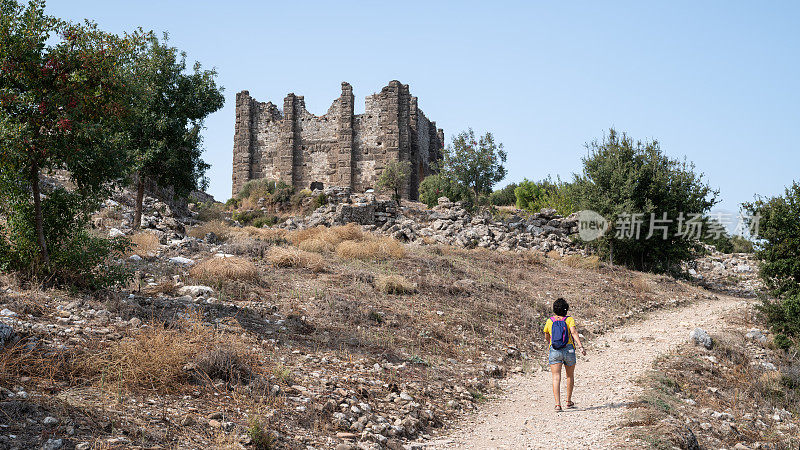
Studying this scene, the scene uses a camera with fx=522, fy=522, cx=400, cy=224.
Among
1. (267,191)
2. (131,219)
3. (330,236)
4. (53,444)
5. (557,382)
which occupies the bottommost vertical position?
(557,382)

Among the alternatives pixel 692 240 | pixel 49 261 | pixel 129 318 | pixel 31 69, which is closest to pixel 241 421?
pixel 129 318

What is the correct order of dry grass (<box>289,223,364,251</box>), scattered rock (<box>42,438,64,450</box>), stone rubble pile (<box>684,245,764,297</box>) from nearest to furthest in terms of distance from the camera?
scattered rock (<box>42,438,64,450</box>)
dry grass (<box>289,223,364,251</box>)
stone rubble pile (<box>684,245,764,297</box>)

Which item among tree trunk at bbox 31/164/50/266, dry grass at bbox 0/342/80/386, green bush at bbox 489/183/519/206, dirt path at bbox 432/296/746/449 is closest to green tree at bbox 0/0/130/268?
tree trunk at bbox 31/164/50/266

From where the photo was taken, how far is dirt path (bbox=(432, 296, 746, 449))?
6008mm

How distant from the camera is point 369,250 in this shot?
14812 millimetres

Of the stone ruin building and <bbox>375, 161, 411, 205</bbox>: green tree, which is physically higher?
the stone ruin building

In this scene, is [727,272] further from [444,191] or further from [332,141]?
[332,141]

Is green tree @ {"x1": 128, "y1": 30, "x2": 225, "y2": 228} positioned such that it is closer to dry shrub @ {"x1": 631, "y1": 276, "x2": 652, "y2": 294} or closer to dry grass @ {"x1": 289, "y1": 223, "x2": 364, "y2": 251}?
dry grass @ {"x1": 289, "y1": 223, "x2": 364, "y2": 251}

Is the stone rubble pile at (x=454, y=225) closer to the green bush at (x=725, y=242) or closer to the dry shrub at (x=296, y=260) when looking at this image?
the green bush at (x=725, y=242)

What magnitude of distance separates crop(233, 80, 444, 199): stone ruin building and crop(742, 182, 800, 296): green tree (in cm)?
2288

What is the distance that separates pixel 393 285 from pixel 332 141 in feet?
91.1

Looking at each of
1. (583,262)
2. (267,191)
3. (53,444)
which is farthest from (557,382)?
(267,191)

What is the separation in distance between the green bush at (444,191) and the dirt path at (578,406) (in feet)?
61.8

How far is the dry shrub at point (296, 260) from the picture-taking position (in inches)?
495
